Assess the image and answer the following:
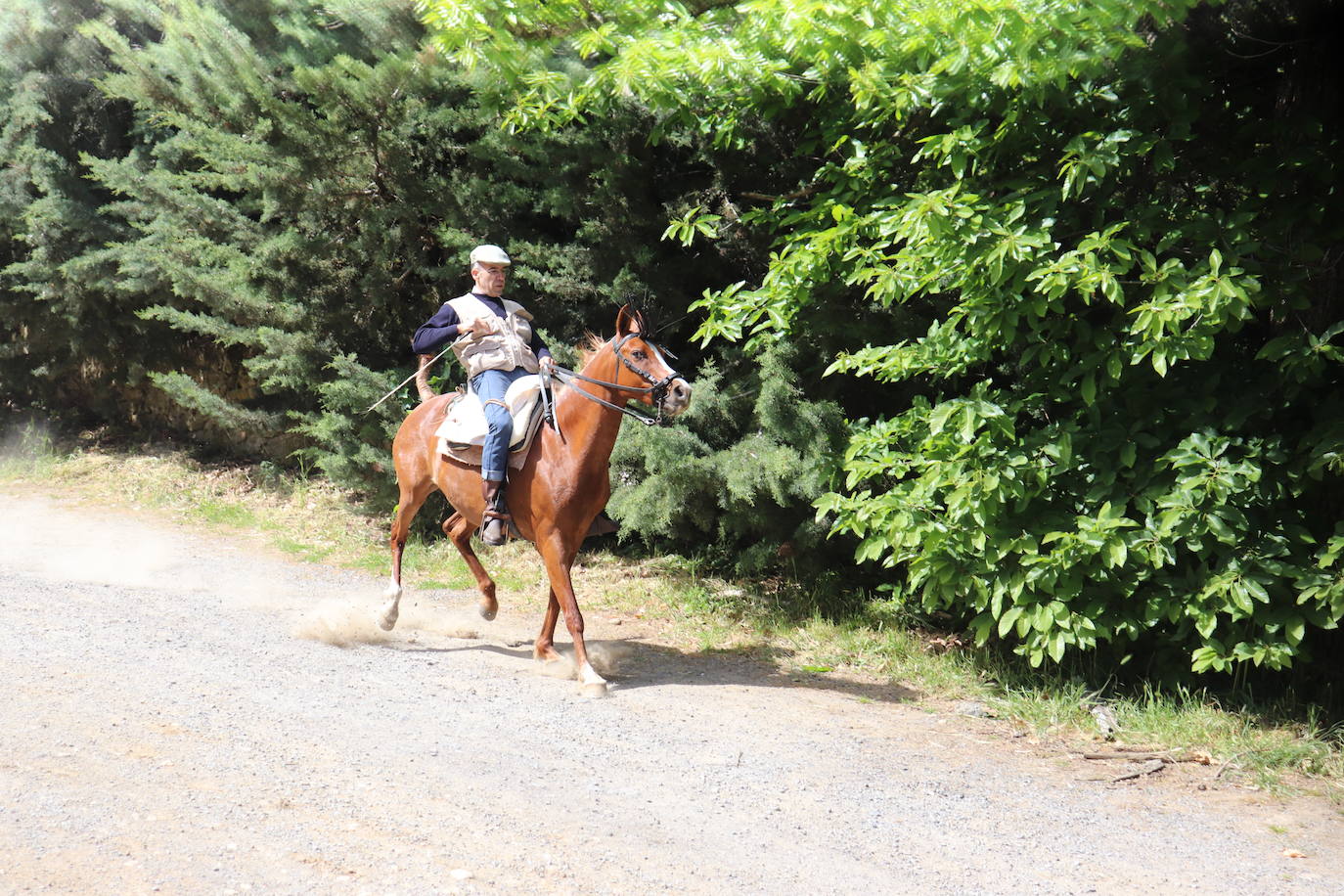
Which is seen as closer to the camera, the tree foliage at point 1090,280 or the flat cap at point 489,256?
the tree foliage at point 1090,280

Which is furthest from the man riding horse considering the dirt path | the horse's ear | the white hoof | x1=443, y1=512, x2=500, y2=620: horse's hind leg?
the dirt path

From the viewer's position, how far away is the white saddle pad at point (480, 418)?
7578mm

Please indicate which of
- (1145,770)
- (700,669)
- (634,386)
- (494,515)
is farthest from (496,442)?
(1145,770)

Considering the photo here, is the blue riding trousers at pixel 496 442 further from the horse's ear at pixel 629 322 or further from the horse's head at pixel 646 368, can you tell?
the horse's ear at pixel 629 322

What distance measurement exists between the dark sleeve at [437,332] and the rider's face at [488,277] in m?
0.28

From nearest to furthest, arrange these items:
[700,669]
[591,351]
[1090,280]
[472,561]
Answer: [1090,280]
[591,351]
[700,669]
[472,561]

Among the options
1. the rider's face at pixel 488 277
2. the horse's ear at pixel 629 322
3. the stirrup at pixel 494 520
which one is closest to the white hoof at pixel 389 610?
the stirrup at pixel 494 520

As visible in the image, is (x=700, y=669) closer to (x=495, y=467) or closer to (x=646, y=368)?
(x=495, y=467)

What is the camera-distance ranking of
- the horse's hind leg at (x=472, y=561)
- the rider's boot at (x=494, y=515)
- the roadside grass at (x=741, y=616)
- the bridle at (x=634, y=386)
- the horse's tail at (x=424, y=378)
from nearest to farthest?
the roadside grass at (x=741, y=616), the bridle at (x=634, y=386), the rider's boot at (x=494, y=515), the horse's tail at (x=424, y=378), the horse's hind leg at (x=472, y=561)

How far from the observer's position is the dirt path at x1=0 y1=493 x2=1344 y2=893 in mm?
4328

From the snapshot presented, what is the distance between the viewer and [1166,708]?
6.91 meters

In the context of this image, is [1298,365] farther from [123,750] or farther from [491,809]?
[123,750]

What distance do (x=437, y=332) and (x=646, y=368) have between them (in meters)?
1.65

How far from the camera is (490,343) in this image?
7898 millimetres
